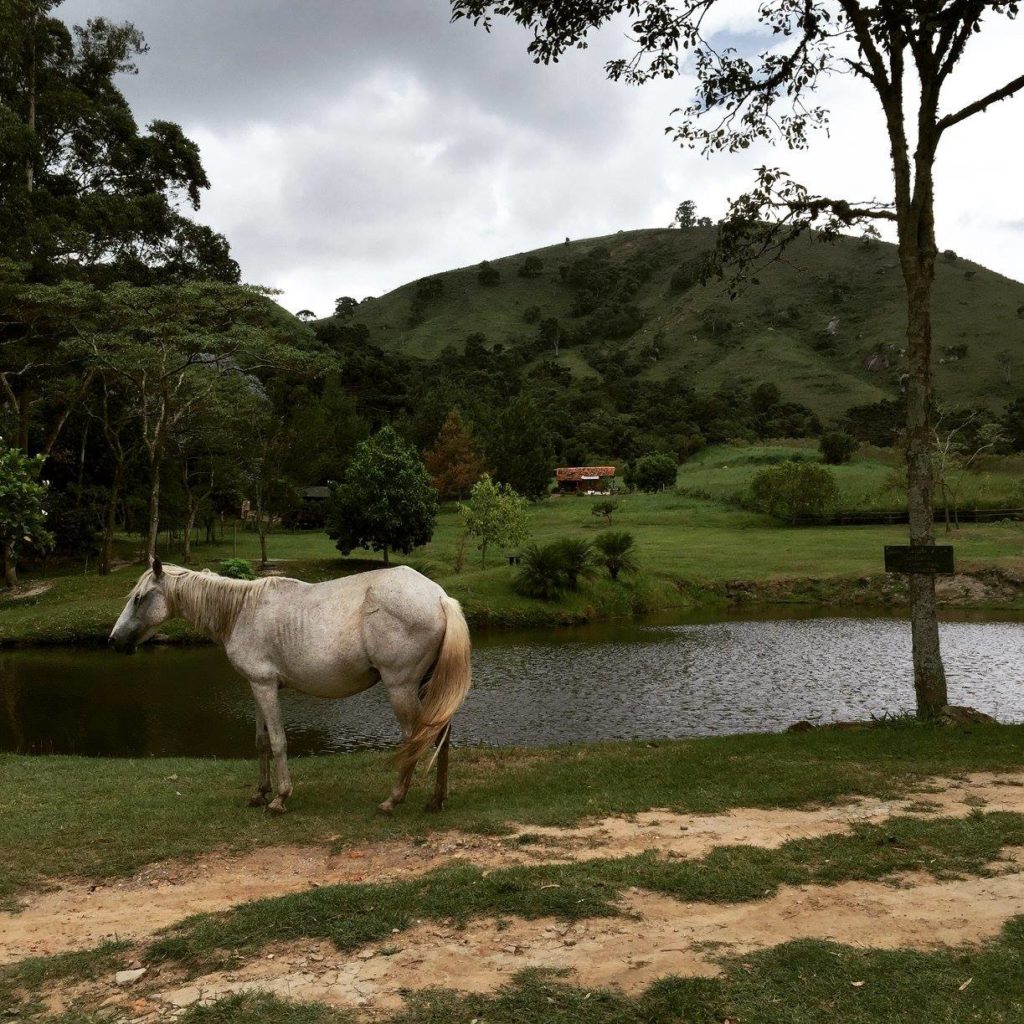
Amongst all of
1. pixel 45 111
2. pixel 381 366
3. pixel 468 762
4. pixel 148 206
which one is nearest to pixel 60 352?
pixel 148 206

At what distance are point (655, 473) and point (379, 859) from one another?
70168mm

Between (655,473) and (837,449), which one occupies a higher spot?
(837,449)

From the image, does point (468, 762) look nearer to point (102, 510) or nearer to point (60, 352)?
point (60, 352)

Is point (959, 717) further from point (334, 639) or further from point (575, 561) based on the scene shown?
point (575, 561)

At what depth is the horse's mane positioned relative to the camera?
360 inches

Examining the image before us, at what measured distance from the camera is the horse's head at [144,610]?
9.23 m

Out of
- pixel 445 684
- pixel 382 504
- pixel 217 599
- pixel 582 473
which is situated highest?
pixel 582 473

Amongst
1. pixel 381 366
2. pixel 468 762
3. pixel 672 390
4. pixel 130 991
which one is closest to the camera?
pixel 130 991

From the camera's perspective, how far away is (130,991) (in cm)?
463

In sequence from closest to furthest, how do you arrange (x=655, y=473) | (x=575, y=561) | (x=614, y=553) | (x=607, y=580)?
(x=575, y=561)
(x=607, y=580)
(x=614, y=553)
(x=655, y=473)

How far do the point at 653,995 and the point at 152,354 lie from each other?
114 ft

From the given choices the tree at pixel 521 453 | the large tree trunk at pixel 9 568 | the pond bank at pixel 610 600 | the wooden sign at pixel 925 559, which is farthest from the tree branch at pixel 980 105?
the tree at pixel 521 453

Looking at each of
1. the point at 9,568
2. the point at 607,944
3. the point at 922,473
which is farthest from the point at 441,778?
the point at 9,568

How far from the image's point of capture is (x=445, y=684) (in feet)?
27.4
